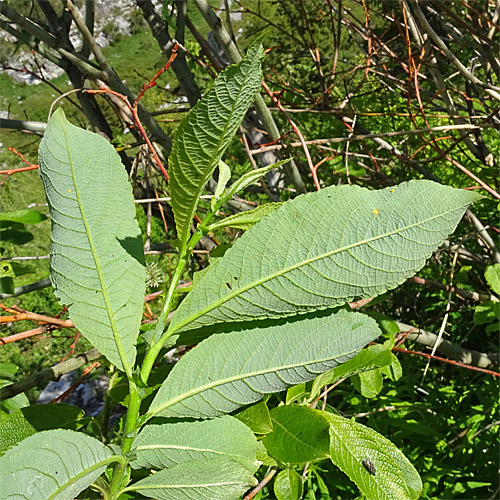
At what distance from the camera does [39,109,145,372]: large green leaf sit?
0.51 meters

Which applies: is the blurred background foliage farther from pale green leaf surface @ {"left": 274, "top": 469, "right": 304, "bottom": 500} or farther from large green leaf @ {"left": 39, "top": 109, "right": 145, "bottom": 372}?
large green leaf @ {"left": 39, "top": 109, "right": 145, "bottom": 372}

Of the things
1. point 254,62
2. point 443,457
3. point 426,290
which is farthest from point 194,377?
point 426,290

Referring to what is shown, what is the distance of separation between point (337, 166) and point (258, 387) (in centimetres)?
151

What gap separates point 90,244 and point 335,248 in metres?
0.25

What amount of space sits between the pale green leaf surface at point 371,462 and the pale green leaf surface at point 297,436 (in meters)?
0.07

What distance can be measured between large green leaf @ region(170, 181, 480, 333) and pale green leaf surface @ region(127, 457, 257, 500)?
0.14 meters

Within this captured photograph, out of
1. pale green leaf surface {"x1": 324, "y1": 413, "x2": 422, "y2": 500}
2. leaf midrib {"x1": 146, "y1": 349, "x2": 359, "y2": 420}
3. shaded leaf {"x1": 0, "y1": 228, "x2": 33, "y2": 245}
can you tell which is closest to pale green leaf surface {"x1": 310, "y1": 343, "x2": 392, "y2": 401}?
pale green leaf surface {"x1": 324, "y1": 413, "x2": 422, "y2": 500}

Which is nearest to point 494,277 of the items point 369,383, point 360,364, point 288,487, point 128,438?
point 369,383

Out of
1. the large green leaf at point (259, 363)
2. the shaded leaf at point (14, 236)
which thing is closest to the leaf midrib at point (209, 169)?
the large green leaf at point (259, 363)

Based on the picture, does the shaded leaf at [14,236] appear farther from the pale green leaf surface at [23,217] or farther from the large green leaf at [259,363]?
the large green leaf at [259,363]

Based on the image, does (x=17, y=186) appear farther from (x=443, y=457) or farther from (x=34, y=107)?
(x=443, y=457)

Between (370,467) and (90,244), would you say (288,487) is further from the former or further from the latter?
(90,244)

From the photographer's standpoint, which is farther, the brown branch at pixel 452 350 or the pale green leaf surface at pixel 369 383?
the brown branch at pixel 452 350

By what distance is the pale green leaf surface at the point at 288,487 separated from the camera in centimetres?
88
